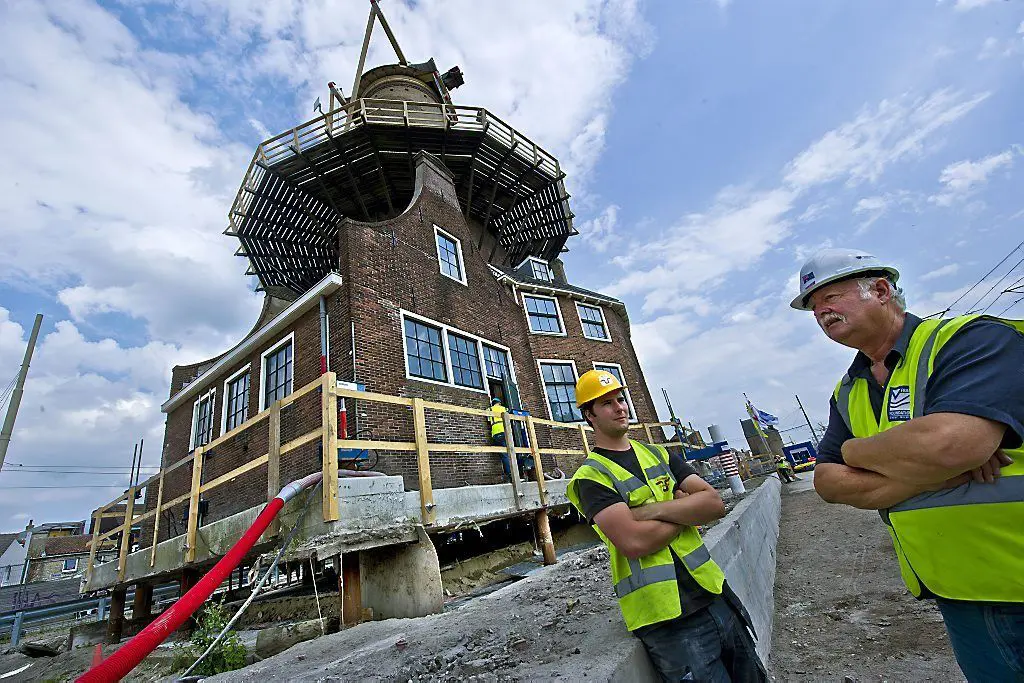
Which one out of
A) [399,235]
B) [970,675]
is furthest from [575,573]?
[399,235]

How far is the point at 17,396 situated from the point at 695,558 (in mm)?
24287

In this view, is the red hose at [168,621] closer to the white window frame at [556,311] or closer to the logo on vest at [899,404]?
the logo on vest at [899,404]

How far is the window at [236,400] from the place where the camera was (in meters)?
11.0

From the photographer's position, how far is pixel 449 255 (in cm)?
1291

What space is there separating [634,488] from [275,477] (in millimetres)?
4766

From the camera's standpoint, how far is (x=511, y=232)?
20.6 metres

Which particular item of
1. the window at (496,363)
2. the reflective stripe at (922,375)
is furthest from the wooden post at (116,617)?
the reflective stripe at (922,375)

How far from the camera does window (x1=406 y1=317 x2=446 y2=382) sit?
379 inches

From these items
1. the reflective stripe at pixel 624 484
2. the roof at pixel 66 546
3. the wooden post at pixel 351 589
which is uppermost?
the roof at pixel 66 546

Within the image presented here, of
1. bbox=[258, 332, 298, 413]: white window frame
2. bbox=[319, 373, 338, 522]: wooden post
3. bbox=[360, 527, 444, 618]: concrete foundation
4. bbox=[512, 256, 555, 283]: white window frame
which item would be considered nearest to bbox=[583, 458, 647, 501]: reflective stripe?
bbox=[319, 373, 338, 522]: wooden post

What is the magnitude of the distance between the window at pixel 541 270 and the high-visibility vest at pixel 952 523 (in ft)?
62.5

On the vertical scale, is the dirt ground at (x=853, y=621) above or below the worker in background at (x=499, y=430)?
below

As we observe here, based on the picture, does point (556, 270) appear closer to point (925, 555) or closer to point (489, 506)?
point (489, 506)

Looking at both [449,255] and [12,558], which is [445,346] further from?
[12,558]
